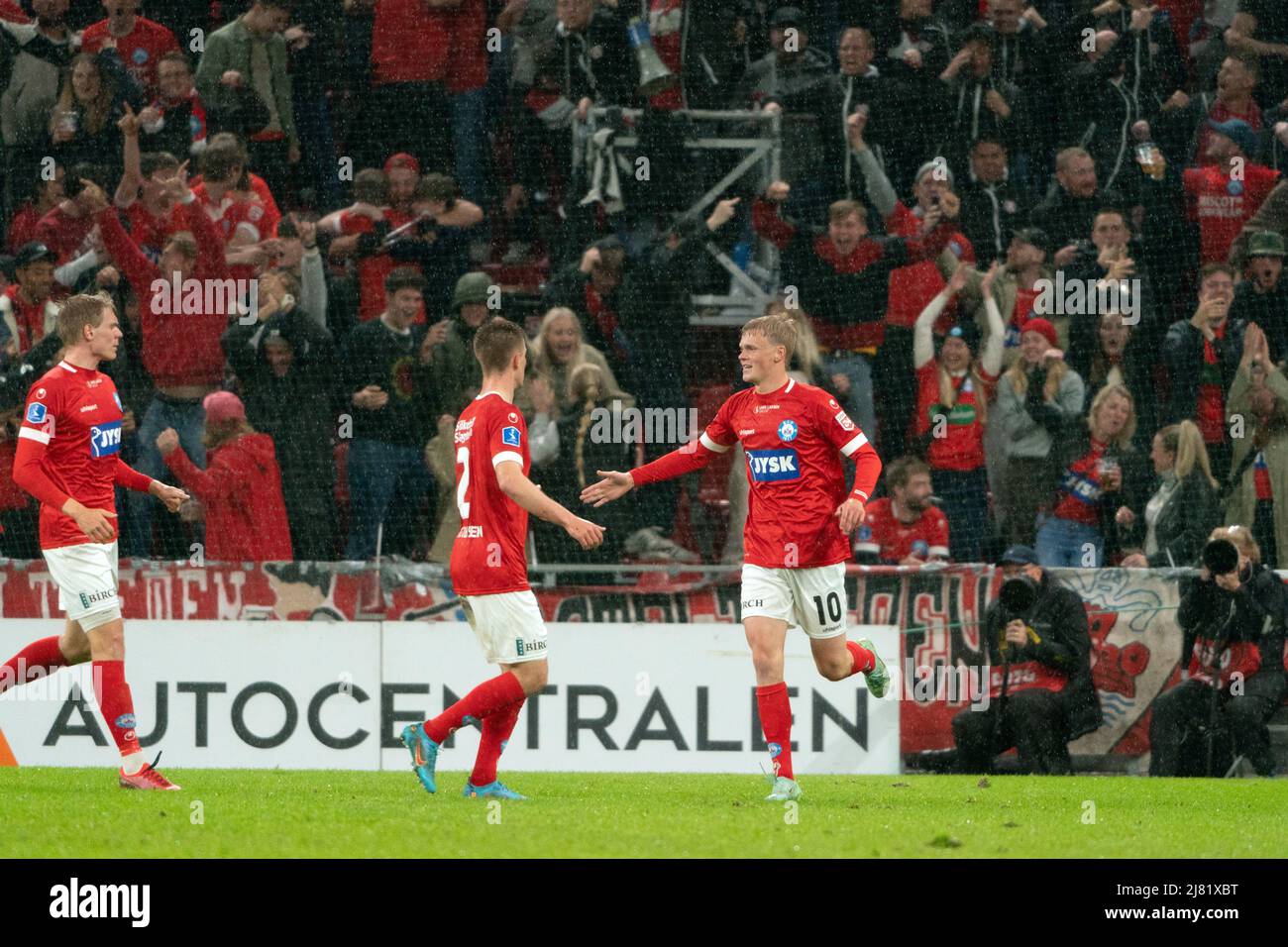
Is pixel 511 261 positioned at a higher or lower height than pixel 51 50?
lower

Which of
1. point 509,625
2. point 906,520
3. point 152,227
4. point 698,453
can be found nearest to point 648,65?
point 152,227

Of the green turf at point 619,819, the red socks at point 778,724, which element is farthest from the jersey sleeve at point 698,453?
the green turf at point 619,819

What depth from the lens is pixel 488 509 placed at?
25.9 ft

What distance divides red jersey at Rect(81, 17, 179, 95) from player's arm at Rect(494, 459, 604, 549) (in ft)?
24.0

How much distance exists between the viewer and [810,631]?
8.46 m

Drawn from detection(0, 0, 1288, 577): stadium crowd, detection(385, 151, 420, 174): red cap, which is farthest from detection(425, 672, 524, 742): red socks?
detection(385, 151, 420, 174): red cap

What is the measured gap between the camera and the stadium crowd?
12.5 metres

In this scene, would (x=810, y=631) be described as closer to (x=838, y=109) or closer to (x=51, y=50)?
(x=838, y=109)

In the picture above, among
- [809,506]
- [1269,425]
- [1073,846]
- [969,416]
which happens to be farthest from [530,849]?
[1269,425]

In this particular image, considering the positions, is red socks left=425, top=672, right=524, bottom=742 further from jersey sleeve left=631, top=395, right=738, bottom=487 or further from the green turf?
jersey sleeve left=631, top=395, right=738, bottom=487

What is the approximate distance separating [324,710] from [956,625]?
398 cm

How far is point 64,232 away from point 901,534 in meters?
6.16

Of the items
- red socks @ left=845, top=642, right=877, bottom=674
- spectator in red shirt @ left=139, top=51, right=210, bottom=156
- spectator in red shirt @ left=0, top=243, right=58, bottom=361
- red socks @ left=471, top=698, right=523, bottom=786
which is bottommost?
red socks @ left=471, top=698, right=523, bottom=786

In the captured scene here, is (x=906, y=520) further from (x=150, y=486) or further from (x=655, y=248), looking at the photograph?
(x=150, y=486)
